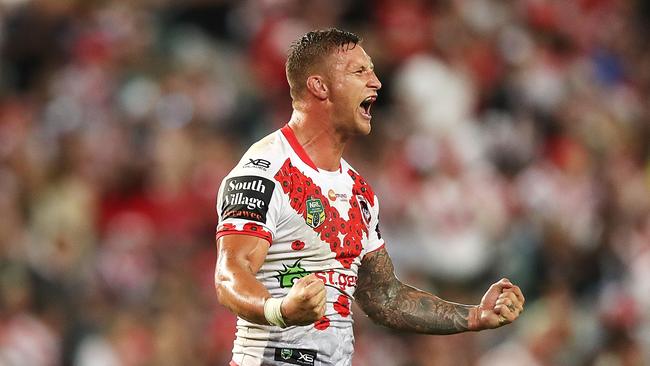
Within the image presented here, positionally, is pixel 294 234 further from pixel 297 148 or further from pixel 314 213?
pixel 297 148

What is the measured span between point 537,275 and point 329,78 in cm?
622

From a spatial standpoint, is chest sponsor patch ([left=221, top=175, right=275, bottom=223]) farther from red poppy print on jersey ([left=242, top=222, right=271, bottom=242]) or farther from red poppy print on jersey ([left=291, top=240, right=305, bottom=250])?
red poppy print on jersey ([left=291, top=240, right=305, bottom=250])

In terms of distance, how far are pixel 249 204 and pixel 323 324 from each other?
65cm

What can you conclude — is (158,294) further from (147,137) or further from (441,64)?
(441,64)

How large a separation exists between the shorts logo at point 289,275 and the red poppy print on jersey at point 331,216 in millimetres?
160

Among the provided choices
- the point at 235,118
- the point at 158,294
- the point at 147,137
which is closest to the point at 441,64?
the point at 235,118

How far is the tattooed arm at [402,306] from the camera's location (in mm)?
5676

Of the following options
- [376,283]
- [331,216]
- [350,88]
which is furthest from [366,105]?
[376,283]

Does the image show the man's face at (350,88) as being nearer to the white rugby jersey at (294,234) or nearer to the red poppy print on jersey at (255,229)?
the white rugby jersey at (294,234)

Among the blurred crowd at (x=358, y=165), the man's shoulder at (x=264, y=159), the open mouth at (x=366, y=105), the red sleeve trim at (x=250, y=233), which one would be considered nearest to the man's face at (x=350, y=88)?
the open mouth at (x=366, y=105)

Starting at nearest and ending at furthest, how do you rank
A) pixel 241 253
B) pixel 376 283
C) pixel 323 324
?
pixel 241 253 < pixel 323 324 < pixel 376 283

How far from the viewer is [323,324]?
5309 mm

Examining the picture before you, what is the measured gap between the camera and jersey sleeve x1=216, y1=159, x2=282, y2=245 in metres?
4.98

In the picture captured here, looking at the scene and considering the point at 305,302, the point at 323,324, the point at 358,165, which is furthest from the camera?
the point at 358,165
